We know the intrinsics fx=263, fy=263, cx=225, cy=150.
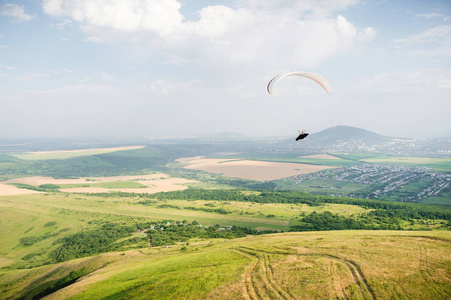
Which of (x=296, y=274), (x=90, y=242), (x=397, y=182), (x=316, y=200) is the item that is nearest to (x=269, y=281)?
(x=296, y=274)

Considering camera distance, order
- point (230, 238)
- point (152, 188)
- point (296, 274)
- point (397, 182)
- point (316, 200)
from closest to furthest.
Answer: point (296, 274) < point (230, 238) < point (316, 200) < point (152, 188) < point (397, 182)

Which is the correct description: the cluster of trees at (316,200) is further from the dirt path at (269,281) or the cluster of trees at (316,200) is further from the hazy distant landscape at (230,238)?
the dirt path at (269,281)

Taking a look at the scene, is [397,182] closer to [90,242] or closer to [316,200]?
[316,200]

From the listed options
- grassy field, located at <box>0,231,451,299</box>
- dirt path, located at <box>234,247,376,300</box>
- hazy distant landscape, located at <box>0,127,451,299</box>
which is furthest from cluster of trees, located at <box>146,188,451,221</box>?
dirt path, located at <box>234,247,376,300</box>

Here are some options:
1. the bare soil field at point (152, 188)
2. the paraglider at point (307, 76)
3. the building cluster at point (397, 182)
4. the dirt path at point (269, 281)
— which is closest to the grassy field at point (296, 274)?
the dirt path at point (269, 281)

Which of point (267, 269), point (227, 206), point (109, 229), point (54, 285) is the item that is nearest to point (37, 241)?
point (109, 229)
